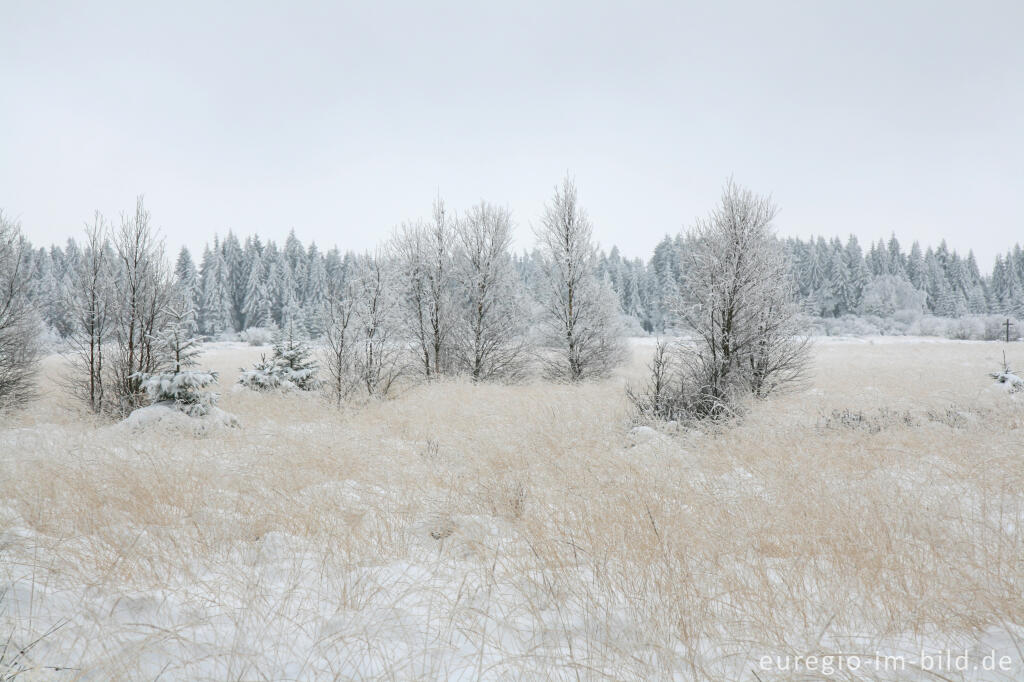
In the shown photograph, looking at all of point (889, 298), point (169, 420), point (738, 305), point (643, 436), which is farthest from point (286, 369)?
point (889, 298)

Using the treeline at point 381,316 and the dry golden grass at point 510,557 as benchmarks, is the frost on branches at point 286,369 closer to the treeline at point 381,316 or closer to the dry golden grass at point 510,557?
the treeline at point 381,316

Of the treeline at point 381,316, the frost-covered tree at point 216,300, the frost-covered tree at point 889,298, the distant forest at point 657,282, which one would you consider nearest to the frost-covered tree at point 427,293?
the treeline at point 381,316

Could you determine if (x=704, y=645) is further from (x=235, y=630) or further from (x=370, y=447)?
(x=370, y=447)

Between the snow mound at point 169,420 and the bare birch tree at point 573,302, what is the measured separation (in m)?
11.0

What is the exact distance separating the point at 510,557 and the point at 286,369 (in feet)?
48.8

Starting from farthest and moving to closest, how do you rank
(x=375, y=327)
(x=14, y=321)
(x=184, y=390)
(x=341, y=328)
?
(x=375, y=327), (x=341, y=328), (x=14, y=321), (x=184, y=390)

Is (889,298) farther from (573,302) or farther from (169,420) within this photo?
(169,420)

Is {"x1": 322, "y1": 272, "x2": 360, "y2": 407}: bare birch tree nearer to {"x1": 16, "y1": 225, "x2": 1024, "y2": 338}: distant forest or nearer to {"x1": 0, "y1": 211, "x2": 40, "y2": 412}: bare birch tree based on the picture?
{"x1": 0, "y1": 211, "x2": 40, "y2": 412}: bare birch tree

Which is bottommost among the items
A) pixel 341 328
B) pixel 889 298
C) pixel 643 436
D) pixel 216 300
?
pixel 643 436

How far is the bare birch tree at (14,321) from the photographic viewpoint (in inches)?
415

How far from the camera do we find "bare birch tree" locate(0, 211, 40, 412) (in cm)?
1053

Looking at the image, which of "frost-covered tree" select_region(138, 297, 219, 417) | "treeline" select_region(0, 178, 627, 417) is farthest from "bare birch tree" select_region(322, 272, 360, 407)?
"frost-covered tree" select_region(138, 297, 219, 417)

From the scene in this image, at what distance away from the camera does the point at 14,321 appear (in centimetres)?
1070

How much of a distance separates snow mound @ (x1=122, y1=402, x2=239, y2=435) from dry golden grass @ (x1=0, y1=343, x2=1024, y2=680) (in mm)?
1794
